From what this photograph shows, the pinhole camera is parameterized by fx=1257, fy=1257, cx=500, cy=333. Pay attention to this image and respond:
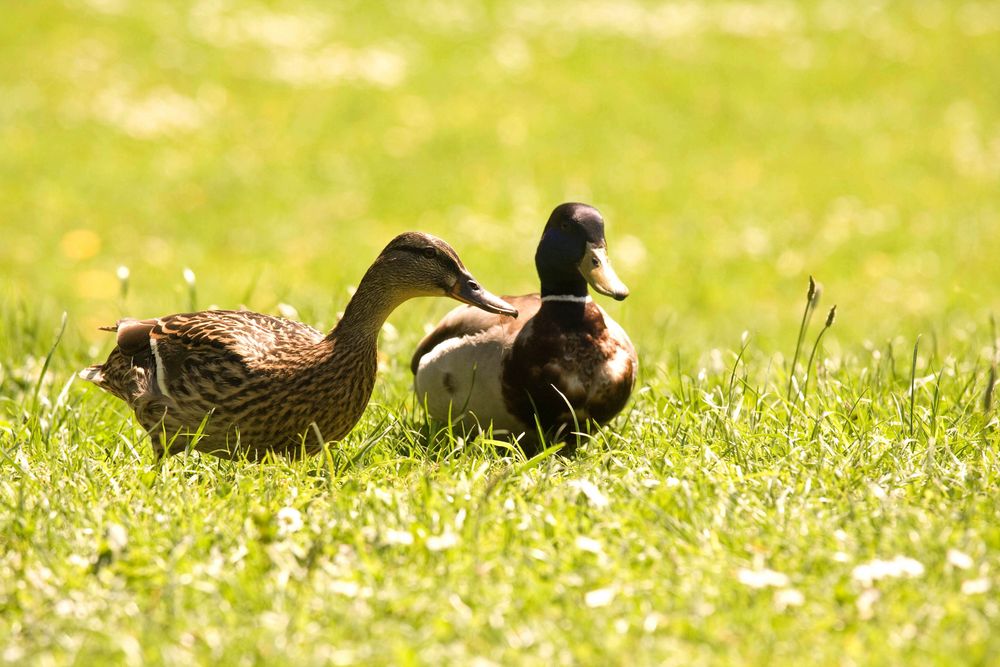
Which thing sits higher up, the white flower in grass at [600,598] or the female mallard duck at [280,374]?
the female mallard duck at [280,374]

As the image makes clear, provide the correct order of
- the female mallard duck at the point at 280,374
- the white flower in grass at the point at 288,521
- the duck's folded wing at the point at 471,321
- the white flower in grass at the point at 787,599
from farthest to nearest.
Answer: the duck's folded wing at the point at 471,321 < the female mallard duck at the point at 280,374 < the white flower in grass at the point at 288,521 < the white flower in grass at the point at 787,599

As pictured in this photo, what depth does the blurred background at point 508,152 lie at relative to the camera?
9.30 metres

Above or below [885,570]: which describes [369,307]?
above

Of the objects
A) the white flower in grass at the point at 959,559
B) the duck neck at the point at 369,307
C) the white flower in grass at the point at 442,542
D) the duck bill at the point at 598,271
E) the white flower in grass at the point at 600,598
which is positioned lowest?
the white flower in grass at the point at 600,598

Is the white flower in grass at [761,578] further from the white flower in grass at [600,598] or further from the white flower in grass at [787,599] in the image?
the white flower in grass at [600,598]

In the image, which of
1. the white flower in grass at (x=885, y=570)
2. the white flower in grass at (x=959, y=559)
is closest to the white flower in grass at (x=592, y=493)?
the white flower in grass at (x=885, y=570)

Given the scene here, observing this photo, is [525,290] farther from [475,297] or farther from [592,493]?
[592,493]

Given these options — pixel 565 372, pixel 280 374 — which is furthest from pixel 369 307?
pixel 565 372

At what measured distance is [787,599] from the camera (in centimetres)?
293

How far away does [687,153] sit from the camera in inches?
476

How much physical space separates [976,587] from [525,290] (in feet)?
19.5

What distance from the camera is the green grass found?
3.01 meters

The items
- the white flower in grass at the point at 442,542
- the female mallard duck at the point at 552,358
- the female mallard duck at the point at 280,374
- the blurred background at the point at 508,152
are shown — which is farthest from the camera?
the blurred background at the point at 508,152

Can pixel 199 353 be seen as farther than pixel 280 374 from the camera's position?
Yes
